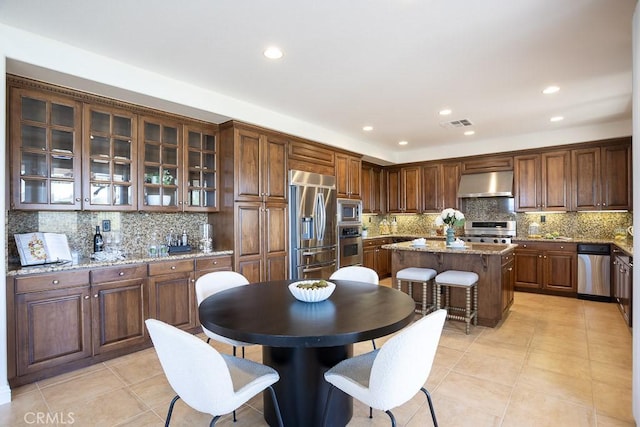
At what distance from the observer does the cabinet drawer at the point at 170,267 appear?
10.5 ft

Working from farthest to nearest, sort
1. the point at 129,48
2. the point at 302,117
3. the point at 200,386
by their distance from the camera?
the point at 302,117, the point at 129,48, the point at 200,386

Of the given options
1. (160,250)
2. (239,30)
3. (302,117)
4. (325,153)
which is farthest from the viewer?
(325,153)

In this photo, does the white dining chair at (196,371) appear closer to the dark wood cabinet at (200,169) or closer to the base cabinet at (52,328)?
the base cabinet at (52,328)

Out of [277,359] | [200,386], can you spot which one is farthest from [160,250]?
[200,386]

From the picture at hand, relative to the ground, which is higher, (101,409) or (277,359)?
(277,359)

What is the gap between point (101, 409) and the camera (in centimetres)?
224

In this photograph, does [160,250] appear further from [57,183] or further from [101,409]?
[101,409]

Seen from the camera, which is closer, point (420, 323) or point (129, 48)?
point (420, 323)

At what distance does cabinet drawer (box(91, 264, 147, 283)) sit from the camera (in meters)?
2.87

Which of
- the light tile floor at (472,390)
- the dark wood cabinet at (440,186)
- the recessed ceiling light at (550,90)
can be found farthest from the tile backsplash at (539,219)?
the recessed ceiling light at (550,90)

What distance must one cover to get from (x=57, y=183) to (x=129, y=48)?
1292 mm

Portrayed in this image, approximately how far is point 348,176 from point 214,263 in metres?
2.78

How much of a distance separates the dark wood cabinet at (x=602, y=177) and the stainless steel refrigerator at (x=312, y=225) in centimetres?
375

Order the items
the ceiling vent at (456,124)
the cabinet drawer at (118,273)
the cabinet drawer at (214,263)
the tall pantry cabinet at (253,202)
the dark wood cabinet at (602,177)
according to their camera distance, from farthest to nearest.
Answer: the dark wood cabinet at (602,177)
the ceiling vent at (456,124)
the tall pantry cabinet at (253,202)
the cabinet drawer at (214,263)
the cabinet drawer at (118,273)
